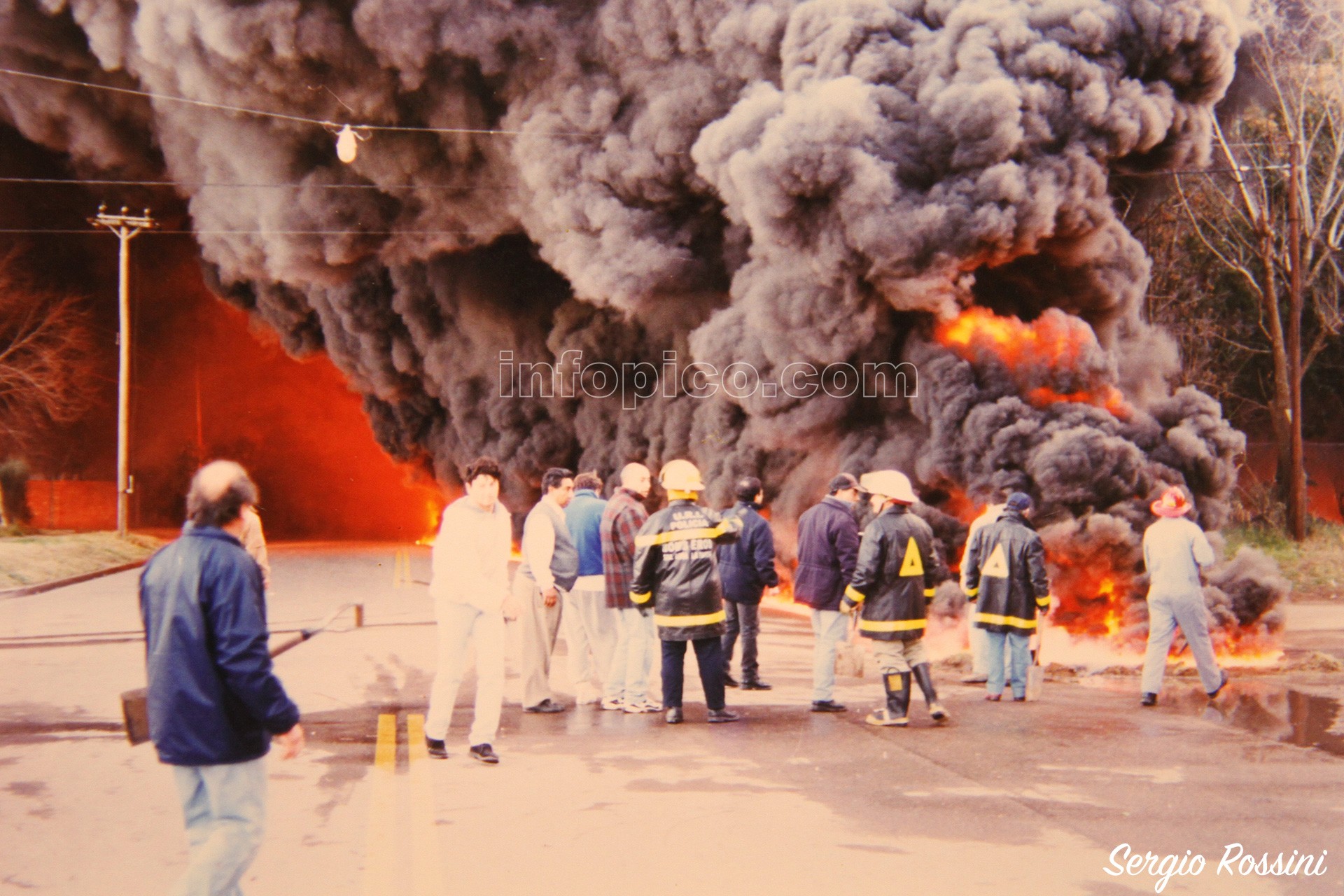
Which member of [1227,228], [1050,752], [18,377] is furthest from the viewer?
[18,377]

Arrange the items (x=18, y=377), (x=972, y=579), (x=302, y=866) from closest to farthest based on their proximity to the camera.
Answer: (x=302, y=866), (x=972, y=579), (x=18, y=377)

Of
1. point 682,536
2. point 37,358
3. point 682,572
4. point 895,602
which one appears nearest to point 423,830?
point 682,572

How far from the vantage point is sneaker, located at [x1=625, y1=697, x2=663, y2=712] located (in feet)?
27.6

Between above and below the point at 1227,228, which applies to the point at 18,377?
below

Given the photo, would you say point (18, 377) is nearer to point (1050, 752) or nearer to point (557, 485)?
point (557, 485)

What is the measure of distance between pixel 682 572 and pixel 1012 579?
2.84 meters

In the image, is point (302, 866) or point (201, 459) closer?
point (302, 866)

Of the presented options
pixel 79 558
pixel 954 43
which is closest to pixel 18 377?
pixel 79 558

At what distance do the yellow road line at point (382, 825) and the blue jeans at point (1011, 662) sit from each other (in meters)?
4.49

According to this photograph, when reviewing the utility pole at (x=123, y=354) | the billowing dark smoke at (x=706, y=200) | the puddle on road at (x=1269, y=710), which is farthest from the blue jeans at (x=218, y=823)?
the utility pole at (x=123, y=354)

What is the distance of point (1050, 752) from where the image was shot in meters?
7.06

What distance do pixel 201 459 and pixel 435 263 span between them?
16.8 meters

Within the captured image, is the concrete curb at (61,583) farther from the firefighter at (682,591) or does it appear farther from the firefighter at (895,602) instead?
the firefighter at (895,602)

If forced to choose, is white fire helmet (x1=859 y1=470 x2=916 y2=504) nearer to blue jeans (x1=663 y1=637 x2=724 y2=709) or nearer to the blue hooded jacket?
blue jeans (x1=663 y1=637 x2=724 y2=709)
